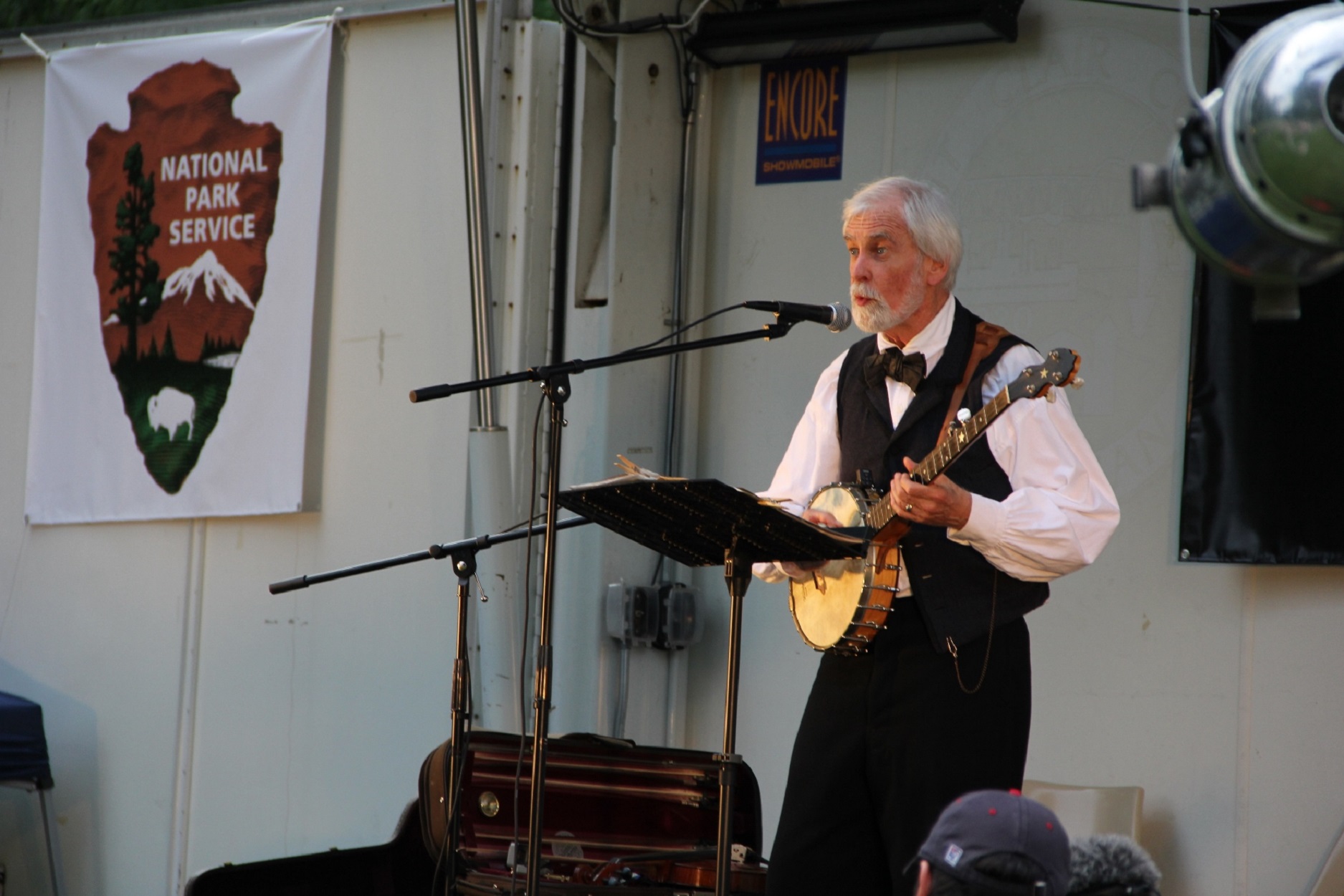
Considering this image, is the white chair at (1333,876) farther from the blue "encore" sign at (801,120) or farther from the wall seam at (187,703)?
the wall seam at (187,703)

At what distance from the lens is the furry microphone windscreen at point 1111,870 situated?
159 centimetres

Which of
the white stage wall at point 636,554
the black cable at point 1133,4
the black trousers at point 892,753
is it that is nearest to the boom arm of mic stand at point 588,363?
the black trousers at point 892,753

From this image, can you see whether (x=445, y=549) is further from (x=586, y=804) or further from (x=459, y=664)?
(x=586, y=804)

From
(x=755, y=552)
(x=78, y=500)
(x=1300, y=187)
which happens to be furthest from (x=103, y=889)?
(x=1300, y=187)

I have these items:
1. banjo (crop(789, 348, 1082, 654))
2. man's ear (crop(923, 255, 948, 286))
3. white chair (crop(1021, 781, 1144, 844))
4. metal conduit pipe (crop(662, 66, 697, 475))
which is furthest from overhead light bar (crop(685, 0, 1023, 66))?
white chair (crop(1021, 781, 1144, 844))

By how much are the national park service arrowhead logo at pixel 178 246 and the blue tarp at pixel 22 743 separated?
0.92 meters

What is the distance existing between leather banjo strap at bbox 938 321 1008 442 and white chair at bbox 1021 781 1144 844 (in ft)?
5.56

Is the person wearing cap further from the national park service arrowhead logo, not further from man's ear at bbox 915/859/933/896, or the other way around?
the national park service arrowhead logo

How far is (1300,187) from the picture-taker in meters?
1.56

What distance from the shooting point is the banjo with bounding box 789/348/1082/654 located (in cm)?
274

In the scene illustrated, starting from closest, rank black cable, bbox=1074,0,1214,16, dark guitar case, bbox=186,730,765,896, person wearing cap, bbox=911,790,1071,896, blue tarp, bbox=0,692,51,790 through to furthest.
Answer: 1. person wearing cap, bbox=911,790,1071,896
2. dark guitar case, bbox=186,730,765,896
3. black cable, bbox=1074,0,1214,16
4. blue tarp, bbox=0,692,51,790

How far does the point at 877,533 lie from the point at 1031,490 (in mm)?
286

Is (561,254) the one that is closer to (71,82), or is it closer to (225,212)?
(225,212)

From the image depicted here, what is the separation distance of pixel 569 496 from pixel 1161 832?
242 centimetres
